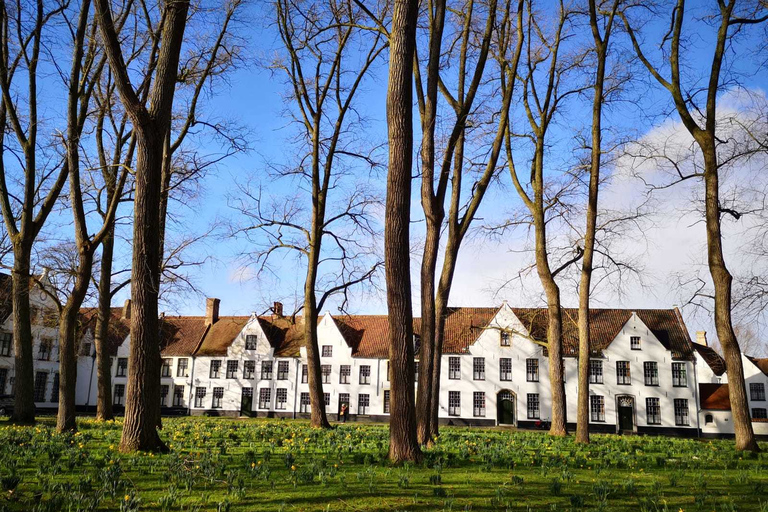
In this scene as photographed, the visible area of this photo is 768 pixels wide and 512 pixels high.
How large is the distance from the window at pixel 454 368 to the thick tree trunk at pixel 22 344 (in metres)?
32.4

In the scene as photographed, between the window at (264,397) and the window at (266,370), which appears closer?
the window at (264,397)

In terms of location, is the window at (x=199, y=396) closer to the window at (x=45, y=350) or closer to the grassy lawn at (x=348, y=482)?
the window at (x=45, y=350)

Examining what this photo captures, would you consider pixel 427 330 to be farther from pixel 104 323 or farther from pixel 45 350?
pixel 45 350

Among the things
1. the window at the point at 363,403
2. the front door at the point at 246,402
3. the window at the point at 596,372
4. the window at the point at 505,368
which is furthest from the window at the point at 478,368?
the front door at the point at 246,402

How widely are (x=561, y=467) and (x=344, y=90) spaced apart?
1598 centimetres

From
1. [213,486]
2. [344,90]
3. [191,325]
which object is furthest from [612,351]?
[213,486]

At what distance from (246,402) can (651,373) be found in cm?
3072

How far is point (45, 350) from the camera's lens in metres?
46.2

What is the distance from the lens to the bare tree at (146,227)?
9.28 metres

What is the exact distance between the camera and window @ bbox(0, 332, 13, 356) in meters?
42.4

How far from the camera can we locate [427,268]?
12.2 meters

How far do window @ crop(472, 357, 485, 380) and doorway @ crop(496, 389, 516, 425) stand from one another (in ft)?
6.16

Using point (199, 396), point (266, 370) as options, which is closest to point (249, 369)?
point (266, 370)

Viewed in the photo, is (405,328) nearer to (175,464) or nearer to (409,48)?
(175,464)
